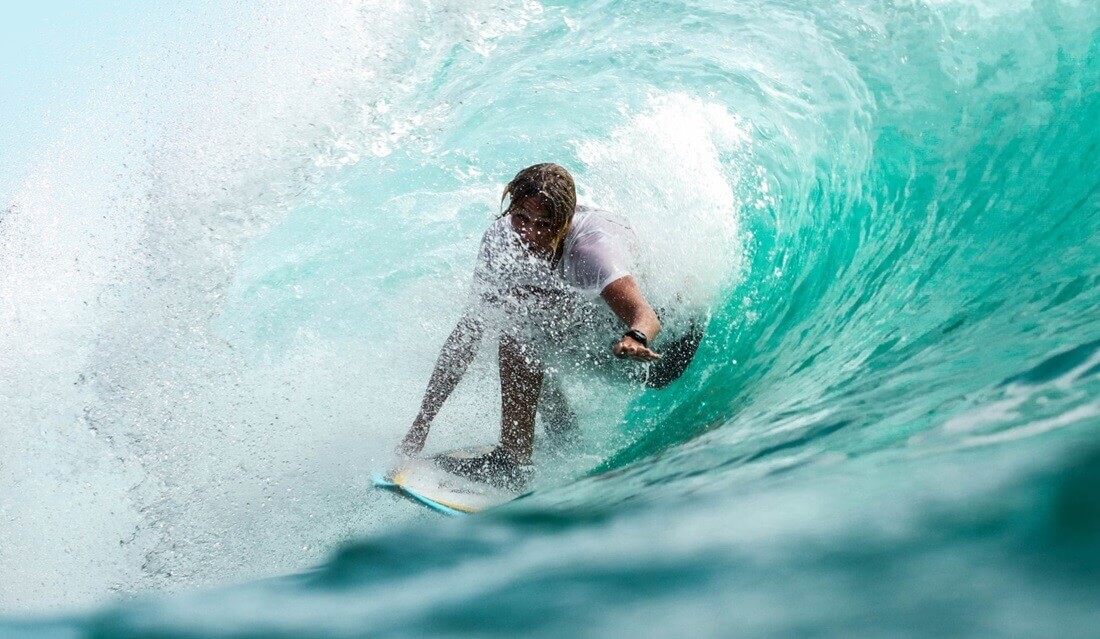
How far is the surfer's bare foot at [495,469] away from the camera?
10.4ft

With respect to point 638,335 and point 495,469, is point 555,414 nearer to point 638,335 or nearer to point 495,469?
point 495,469

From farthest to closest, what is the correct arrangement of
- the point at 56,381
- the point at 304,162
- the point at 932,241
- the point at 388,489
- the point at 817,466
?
the point at 304,162 < the point at 56,381 < the point at 932,241 < the point at 388,489 < the point at 817,466

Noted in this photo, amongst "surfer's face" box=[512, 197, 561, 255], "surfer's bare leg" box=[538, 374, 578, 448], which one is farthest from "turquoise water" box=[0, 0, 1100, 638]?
"surfer's face" box=[512, 197, 561, 255]

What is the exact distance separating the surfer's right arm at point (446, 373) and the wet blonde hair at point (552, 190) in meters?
0.51

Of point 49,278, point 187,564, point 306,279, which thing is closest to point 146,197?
point 49,278

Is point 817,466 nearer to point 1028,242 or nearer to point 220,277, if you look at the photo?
point 1028,242

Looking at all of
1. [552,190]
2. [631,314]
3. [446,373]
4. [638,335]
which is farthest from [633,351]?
[446,373]

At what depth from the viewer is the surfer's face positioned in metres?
3.12

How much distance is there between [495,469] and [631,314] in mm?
836

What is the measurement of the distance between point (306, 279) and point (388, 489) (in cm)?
211

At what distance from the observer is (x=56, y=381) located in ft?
13.8

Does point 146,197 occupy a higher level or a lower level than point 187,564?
higher

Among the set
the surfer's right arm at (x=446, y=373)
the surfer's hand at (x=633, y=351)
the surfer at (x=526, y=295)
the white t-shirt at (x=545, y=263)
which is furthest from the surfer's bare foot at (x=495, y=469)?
the surfer's hand at (x=633, y=351)

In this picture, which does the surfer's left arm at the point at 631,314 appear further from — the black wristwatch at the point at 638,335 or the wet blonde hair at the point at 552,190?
the wet blonde hair at the point at 552,190
